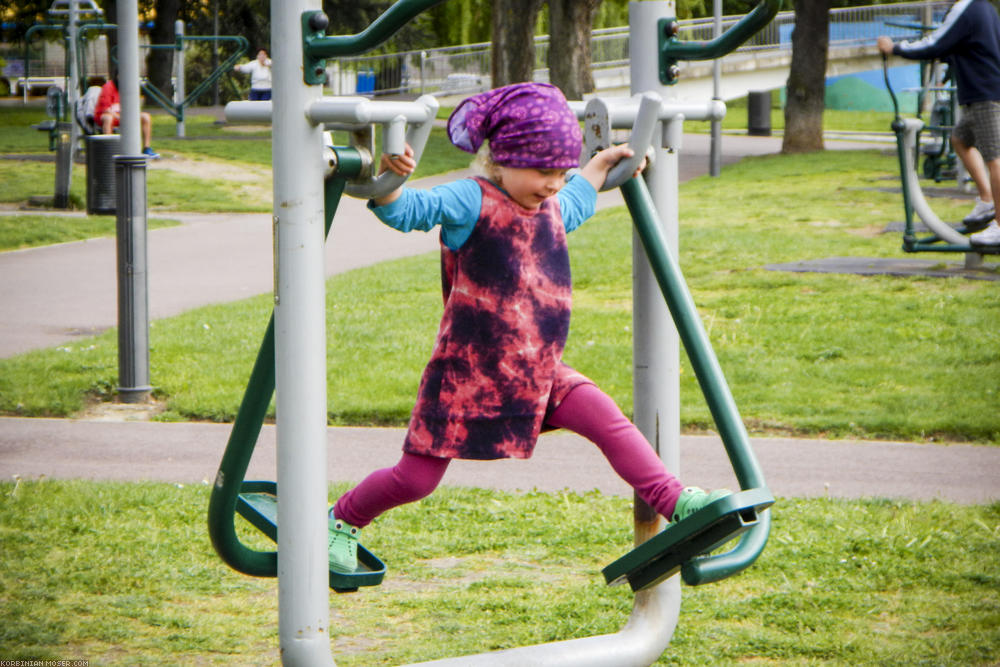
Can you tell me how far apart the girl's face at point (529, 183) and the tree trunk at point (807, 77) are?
18817 millimetres

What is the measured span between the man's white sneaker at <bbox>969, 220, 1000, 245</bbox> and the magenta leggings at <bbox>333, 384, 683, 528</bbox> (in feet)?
21.4

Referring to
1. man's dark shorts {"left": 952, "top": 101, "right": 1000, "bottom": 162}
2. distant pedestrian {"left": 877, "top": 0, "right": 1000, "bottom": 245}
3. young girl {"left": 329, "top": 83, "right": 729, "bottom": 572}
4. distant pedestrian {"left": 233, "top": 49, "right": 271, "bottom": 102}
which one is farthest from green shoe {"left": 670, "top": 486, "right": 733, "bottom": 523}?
distant pedestrian {"left": 233, "top": 49, "right": 271, "bottom": 102}

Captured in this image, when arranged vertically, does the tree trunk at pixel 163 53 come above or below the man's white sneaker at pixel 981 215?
above

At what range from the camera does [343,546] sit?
2.99 m

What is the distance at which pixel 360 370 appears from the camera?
6945 millimetres


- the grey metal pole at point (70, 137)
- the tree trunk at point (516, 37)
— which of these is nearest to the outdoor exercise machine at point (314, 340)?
the grey metal pole at point (70, 137)

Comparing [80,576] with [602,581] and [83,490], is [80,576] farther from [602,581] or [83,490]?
[602,581]

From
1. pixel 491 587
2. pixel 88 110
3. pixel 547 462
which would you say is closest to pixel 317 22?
pixel 491 587

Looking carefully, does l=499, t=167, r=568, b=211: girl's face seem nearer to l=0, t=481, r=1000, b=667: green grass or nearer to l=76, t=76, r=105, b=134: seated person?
l=0, t=481, r=1000, b=667: green grass

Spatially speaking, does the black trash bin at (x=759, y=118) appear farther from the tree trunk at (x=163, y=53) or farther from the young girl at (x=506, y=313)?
the young girl at (x=506, y=313)

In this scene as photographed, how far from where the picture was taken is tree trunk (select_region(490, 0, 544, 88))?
22891 millimetres

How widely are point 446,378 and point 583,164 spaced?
58 centimetres

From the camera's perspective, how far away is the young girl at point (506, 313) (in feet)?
9.31

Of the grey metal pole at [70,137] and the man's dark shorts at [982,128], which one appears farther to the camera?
the grey metal pole at [70,137]
